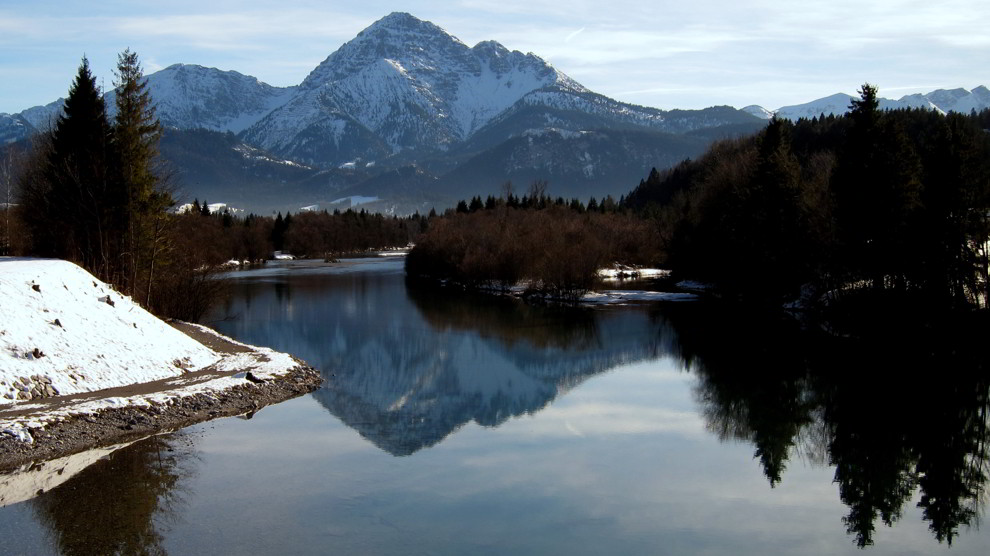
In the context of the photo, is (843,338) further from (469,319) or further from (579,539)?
(579,539)

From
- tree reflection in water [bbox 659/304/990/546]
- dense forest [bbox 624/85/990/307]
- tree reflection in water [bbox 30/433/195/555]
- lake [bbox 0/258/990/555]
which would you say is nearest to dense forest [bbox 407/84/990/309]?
dense forest [bbox 624/85/990/307]

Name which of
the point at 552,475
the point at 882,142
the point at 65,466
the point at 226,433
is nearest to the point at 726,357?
the point at 882,142

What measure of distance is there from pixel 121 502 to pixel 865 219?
36.7 metres

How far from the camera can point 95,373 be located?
2230cm

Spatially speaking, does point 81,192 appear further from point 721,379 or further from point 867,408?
point 867,408

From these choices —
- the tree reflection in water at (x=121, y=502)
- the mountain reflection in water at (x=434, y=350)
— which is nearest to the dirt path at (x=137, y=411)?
the tree reflection in water at (x=121, y=502)

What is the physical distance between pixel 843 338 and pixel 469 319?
20879 mm

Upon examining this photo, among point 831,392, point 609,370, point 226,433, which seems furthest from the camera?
point 609,370

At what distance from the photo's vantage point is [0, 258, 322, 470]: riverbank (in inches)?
740

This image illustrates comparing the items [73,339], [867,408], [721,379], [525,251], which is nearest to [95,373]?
[73,339]

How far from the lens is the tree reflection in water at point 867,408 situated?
17.1 meters

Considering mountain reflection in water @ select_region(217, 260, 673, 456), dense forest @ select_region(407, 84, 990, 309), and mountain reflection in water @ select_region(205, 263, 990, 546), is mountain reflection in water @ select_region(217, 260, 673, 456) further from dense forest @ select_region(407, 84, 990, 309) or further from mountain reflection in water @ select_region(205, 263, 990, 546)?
dense forest @ select_region(407, 84, 990, 309)

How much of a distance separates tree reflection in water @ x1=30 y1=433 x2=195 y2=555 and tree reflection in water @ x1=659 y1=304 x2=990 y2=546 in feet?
41.7

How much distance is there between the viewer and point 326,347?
37.3 m
